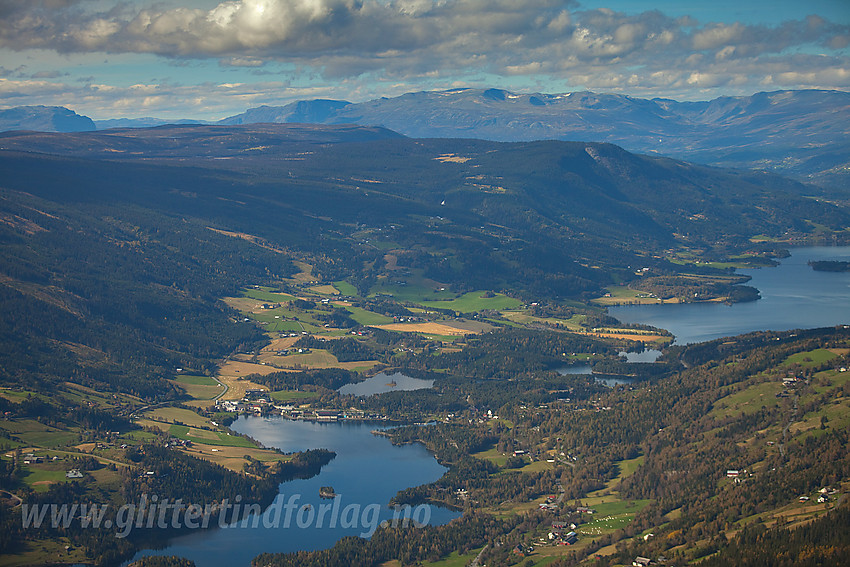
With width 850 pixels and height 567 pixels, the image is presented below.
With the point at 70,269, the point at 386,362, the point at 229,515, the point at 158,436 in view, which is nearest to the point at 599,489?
the point at 229,515

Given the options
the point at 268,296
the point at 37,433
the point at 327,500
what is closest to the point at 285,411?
the point at 37,433

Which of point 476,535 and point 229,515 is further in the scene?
point 229,515

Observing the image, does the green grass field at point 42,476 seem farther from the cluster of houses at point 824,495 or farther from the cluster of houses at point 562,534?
the cluster of houses at point 824,495

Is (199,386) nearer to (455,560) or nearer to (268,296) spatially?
(268,296)

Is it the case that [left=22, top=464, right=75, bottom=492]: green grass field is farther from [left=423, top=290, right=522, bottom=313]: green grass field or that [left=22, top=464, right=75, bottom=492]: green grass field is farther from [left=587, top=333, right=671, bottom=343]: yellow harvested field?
[left=423, top=290, right=522, bottom=313]: green grass field

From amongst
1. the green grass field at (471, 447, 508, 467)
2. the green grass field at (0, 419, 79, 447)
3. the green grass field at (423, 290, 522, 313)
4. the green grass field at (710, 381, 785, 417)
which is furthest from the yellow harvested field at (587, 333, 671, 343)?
the green grass field at (0, 419, 79, 447)

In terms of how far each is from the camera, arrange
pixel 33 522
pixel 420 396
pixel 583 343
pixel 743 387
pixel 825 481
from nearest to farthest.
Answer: pixel 825 481 → pixel 33 522 → pixel 743 387 → pixel 420 396 → pixel 583 343

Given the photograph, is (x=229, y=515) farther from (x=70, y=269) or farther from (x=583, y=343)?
(x=70, y=269)
